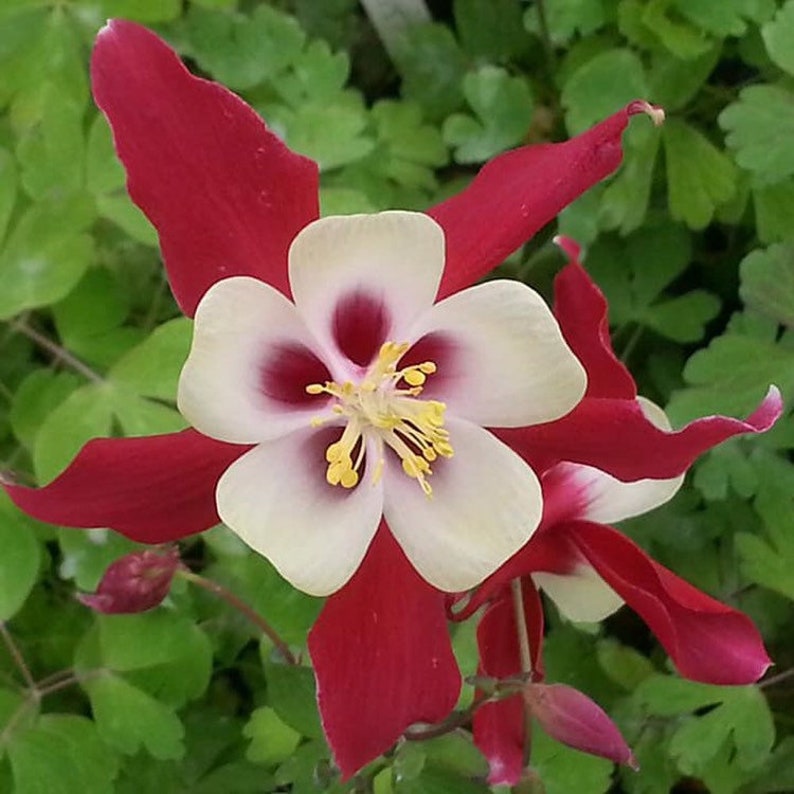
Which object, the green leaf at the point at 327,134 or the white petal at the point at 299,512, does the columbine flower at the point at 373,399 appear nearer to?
the white petal at the point at 299,512

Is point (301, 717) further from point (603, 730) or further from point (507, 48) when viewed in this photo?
point (507, 48)

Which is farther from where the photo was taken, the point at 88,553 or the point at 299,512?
the point at 88,553

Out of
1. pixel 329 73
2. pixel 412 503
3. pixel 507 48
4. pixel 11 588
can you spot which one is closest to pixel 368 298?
pixel 412 503

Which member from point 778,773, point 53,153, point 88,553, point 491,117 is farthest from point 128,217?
point 778,773

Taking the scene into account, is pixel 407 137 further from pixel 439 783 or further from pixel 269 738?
pixel 439 783

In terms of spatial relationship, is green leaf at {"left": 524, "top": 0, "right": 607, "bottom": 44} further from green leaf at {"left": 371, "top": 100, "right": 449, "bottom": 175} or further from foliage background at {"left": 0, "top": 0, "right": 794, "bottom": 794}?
green leaf at {"left": 371, "top": 100, "right": 449, "bottom": 175}

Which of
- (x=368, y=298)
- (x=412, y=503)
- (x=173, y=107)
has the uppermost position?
(x=173, y=107)
